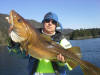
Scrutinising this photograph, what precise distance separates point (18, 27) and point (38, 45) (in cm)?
74

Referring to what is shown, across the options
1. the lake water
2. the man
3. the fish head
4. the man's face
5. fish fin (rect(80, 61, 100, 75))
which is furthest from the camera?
the lake water

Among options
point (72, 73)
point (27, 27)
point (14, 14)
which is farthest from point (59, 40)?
point (72, 73)

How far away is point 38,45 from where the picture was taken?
429 cm

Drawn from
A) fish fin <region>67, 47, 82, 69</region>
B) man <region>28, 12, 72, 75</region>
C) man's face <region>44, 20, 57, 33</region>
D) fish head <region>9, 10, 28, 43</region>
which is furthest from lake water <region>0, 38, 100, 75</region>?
fish head <region>9, 10, 28, 43</region>

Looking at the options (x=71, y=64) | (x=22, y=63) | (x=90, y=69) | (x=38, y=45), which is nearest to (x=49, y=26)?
(x=38, y=45)

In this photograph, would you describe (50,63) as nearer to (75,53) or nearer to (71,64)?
(71,64)

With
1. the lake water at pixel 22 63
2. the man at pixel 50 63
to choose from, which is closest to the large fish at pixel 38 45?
the man at pixel 50 63

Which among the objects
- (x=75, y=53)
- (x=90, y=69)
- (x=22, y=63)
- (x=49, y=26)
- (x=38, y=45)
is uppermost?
(x=49, y=26)

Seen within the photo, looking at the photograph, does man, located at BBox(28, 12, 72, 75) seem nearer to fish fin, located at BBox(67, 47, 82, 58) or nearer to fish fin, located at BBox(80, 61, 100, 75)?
fish fin, located at BBox(67, 47, 82, 58)

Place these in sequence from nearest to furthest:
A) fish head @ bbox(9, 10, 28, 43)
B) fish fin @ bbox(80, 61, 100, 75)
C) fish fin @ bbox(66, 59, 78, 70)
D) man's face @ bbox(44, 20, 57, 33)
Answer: fish head @ bbox(9, 10, 28, 43) → fish fin @ bbox(80, 61, 100, 75) → fish fin @ bbox(66, 59, 78, 70) → man's face @ bbox(44, 20, 57, 33)

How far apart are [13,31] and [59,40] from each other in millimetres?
1731

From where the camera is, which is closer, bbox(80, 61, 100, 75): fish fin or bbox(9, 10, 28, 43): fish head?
bbox(9, 10, 28, 43): fish head

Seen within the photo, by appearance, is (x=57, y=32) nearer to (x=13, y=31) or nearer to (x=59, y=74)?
(x=59, y=74)

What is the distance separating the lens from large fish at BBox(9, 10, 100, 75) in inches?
154
